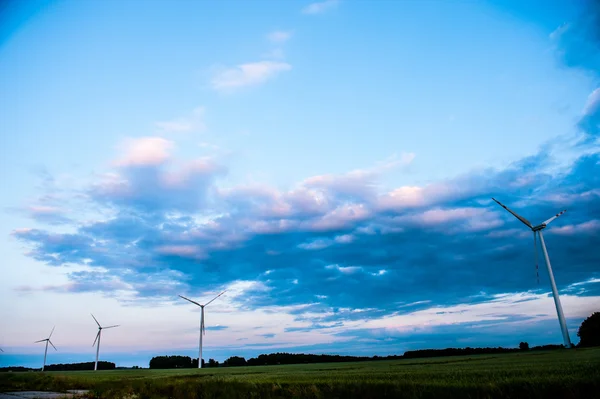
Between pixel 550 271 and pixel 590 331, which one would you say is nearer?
pixel 550 271

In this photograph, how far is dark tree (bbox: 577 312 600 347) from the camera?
122 m

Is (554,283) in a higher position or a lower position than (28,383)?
higher

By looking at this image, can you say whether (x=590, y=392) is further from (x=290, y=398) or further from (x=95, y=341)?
(x=95, y=341)

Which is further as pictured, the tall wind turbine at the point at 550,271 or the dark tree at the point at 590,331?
the dark tree at the point at 590,331

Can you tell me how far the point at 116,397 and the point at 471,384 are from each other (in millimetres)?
24271

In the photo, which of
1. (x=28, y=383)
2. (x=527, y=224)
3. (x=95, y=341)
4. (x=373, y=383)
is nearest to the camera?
(x=373, y=383)

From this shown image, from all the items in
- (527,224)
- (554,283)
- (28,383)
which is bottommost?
(28,383)

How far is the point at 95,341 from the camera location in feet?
488

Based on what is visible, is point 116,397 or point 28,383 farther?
point 28,383

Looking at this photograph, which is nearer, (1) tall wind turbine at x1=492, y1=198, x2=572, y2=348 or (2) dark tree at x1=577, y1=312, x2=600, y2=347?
(1) tall wind turbine at x1=492, y1=198, x2=572, y2=348

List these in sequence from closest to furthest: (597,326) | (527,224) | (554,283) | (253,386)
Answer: (253,386)
(554,283)
(527,224)
(597,326)

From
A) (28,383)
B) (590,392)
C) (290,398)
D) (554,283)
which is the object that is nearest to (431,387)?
(590,392)

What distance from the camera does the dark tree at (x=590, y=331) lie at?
122m

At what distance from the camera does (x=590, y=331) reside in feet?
411
